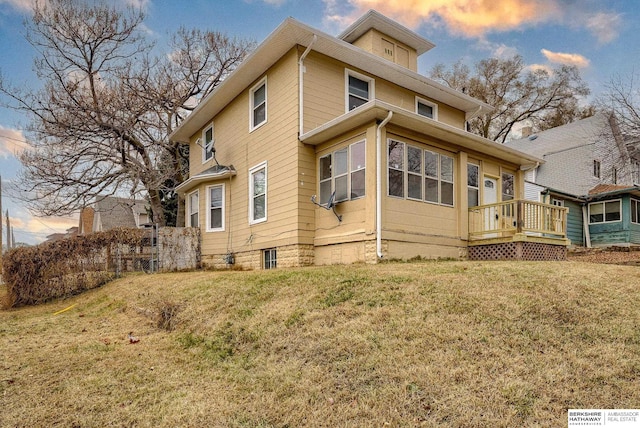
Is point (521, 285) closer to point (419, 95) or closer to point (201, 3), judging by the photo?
point (419, 95)

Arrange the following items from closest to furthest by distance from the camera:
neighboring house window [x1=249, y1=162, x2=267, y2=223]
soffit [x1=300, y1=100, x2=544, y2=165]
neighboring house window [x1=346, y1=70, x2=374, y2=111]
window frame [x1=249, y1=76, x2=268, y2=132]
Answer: soffit [x1=300, y1=100, x2=544, y2=165], neighboring house window [x1=346, y1=70, x2=374, y2=111], neighboring house window [x1=249, y1=162, x2=267, y2=223], window frame [x1=249, y1=76, x2=268, y2=132]

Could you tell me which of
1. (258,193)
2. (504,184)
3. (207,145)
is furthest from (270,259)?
(504,184)

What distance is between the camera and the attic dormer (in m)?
12.6

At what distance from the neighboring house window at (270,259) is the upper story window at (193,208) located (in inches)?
176

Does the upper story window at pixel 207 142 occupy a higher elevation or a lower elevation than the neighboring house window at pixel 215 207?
higher

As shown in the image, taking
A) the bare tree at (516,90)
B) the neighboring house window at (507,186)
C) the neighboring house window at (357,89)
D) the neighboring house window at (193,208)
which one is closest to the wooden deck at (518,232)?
the neighboring house window at (507,186)

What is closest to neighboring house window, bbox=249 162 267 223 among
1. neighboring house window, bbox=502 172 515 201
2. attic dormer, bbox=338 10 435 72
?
attic dormer, bbox=338 10 435 72

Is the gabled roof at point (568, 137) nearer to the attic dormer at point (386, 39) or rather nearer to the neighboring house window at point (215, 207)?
the attic dormer at point (386, 39)

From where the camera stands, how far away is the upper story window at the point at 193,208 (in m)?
14.7

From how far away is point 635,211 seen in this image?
1862cm

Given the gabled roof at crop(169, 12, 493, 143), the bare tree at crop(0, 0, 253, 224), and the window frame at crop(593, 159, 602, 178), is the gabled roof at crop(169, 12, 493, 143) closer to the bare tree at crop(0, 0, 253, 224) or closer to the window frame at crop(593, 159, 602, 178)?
the bare tree at crop(0, 0, 253, 224)

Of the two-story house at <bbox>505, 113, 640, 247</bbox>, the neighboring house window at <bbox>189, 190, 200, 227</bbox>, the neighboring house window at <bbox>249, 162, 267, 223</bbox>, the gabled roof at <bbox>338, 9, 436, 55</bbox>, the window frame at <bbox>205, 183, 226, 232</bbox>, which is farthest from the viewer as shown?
the two-story house at <bbox>505, 113, 640, 247</bbox>

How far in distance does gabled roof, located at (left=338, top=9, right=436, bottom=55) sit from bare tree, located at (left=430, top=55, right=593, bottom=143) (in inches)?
632

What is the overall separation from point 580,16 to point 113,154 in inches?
707
